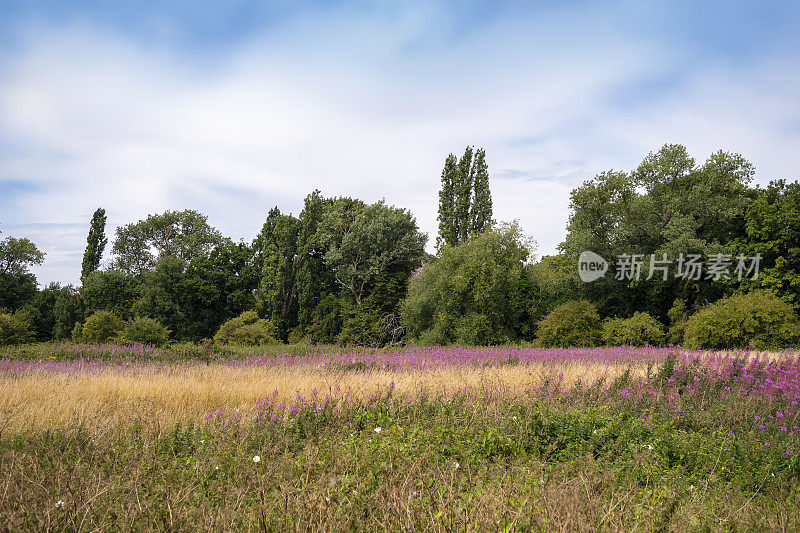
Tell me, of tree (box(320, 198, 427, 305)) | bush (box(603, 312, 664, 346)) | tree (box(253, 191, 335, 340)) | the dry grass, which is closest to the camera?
the dry grass

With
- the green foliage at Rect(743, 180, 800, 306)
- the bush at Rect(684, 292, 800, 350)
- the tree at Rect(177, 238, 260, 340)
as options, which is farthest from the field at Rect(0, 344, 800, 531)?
the tree at Rect(177, 238, 260, 340)

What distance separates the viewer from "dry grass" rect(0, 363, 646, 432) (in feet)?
19.8

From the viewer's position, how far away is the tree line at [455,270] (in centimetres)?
2195

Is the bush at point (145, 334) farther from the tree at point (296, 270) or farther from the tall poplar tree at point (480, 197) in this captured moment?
the tall poplar tree at point (480, 197)

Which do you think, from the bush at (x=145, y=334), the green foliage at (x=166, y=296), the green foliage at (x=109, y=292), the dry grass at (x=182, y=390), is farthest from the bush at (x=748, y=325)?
the green foliage at (x=109, y=292)

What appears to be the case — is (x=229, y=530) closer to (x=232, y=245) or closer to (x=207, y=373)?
(x=207, y=373)

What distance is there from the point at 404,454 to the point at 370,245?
24578mm

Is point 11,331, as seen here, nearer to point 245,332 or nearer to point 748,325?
point 245,332

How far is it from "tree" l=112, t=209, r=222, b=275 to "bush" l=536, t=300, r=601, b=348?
30.3m

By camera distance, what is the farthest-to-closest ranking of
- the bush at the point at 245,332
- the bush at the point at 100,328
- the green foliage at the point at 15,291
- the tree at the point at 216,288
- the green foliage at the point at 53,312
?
the green foliage at the point at 15,291
the green foliage at the point at 53,312
the tree at the point at 216,288
the bush at the point at 245,332
the bush at the point at 100,328

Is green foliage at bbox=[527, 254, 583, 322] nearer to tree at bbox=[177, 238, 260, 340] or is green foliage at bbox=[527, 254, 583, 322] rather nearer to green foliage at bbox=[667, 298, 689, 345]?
green foliage at bbox=[667, 298, 689, 345]

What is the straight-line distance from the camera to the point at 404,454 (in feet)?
13.7

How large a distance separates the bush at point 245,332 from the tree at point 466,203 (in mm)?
11035

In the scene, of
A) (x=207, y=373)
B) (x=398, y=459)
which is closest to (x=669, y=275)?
(x=207, y=373)
